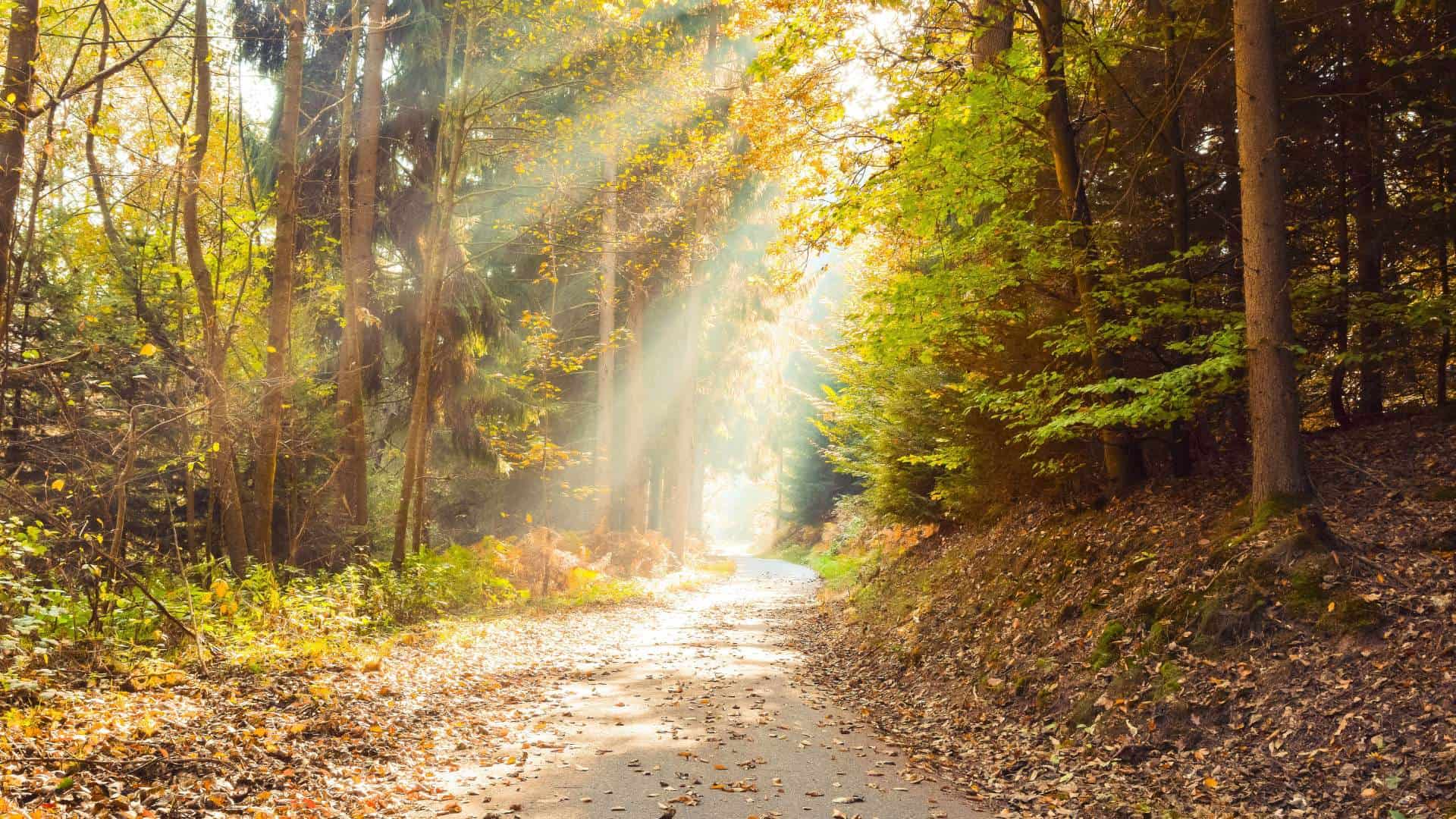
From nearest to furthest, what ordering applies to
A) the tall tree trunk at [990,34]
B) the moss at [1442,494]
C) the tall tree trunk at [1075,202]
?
1. the moss at [1442,494]
2. the tall tree trunk at [1075,202]
3. the tall tree trunk at [990,34]

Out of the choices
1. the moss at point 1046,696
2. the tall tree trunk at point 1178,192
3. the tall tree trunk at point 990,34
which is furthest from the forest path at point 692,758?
the tall tree trunk at point 990,34

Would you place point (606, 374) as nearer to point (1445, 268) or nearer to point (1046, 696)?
point (1046, 696)

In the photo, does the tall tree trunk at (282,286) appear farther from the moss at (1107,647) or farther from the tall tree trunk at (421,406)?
the moss at (1107,647)

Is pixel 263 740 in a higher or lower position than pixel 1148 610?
lower

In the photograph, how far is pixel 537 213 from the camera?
16422 millimetres

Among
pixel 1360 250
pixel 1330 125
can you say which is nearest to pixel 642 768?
pixel 1360 250

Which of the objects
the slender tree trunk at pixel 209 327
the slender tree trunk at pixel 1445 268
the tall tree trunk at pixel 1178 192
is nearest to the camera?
the slender tree trunk at pixel 1445 268

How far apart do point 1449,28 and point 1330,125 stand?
3.60 ft

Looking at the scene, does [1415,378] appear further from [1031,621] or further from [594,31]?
[594,31]

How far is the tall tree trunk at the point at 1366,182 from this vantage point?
7477mm

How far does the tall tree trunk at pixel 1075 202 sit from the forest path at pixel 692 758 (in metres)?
4.40

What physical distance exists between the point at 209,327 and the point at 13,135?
10.8ft

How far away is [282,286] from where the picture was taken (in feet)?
35.9

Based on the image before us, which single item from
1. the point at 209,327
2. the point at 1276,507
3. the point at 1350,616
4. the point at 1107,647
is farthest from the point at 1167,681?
the point at 209,327
